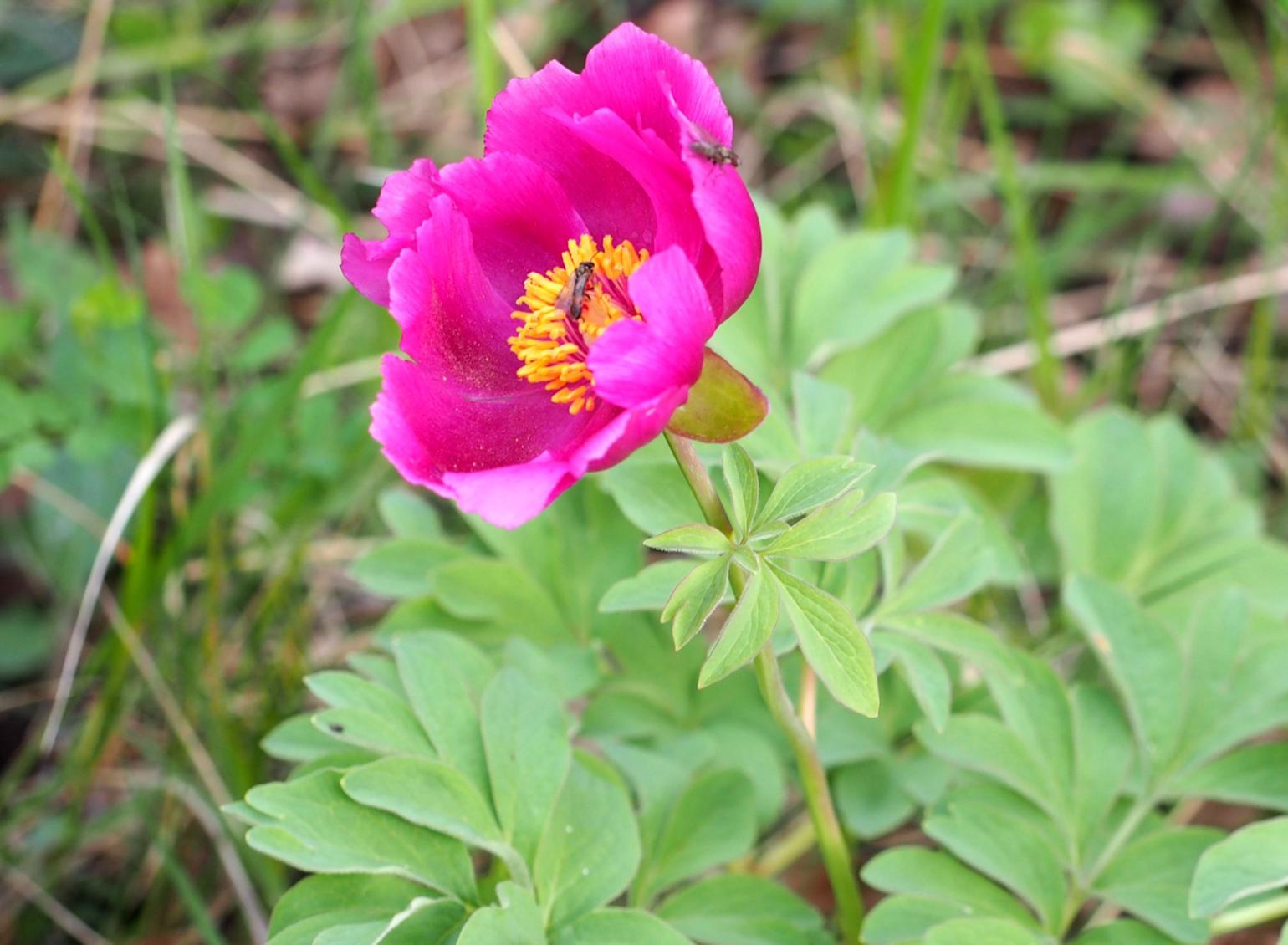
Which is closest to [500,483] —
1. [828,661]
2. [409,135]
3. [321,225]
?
[828,661]

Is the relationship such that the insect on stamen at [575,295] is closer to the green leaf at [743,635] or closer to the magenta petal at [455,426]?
the magenta petal at [455,426]

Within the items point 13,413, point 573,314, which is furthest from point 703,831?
point 13,413

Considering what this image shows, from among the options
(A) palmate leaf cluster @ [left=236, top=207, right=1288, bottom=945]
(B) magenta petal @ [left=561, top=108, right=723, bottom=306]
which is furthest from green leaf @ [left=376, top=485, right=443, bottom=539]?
(B) magenta petal @ [left=561, top=108, right=723, bottom=306]

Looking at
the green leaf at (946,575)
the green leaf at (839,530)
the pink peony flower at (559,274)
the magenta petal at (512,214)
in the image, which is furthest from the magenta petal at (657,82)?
the green leaf at (946,575)

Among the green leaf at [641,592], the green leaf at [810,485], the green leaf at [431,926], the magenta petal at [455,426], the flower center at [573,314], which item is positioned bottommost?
the green leaf at [431,926]

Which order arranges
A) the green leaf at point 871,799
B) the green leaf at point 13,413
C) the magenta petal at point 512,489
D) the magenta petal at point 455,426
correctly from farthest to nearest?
1. the green leaf at point 13,413
2. the green leaf at point 871,799
3. the magenta petal at point 455,426
4. the magenta petal at point 512,489

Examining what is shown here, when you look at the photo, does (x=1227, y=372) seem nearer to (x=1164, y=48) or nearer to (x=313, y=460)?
(x=1164, y=48)

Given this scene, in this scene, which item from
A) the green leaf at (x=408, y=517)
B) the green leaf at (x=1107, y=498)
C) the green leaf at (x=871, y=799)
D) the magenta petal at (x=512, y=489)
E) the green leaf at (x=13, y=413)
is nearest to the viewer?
the magenta petal at (x=512, y=489)

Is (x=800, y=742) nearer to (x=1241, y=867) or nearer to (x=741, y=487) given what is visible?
(x=741, y=487)
